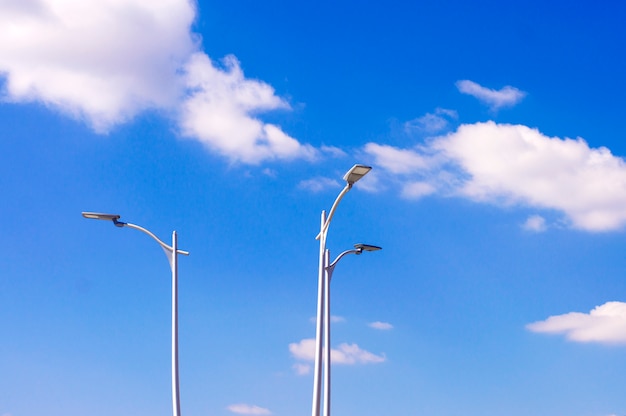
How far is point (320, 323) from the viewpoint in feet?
68.2

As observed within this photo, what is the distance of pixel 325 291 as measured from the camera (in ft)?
71.2

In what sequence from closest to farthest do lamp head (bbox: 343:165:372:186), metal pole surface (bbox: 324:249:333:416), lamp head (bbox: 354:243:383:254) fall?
lamp head (bbox: 343:165:372:186), metal pole surface (bbox: 324:249:333:416), lamp head (bbox: 354:243:383:254)

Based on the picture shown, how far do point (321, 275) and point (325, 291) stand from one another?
15.6 inches

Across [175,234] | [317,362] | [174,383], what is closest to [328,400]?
[317,362]

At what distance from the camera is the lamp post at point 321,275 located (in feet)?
65.2

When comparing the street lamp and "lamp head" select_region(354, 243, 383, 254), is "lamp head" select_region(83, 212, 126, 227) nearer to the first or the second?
the street lamp

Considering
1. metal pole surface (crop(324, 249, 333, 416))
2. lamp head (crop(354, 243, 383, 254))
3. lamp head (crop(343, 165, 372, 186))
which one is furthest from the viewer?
lamp head (crop(354, 243, 383, 254))

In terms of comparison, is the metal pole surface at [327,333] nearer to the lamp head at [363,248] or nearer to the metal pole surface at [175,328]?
the lamp head at [363,248]

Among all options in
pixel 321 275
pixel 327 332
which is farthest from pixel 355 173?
pixel 327 332

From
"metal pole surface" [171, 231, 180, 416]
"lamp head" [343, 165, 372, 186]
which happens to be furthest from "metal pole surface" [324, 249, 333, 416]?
"metal pole surface" [171, 231, 180, 416]

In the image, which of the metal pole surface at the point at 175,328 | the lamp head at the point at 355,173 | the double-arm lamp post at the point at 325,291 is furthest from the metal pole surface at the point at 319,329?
the metal pole surface at the point at 175,328

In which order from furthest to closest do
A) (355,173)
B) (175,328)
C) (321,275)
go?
(175,328)
(321,275)
(355,173)

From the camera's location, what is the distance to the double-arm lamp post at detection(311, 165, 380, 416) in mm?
20016

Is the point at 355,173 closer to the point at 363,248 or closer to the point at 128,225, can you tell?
the point at 363,248
